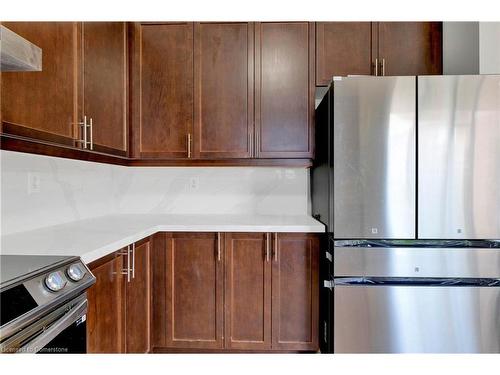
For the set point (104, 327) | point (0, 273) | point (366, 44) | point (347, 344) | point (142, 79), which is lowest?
point (347, 344)

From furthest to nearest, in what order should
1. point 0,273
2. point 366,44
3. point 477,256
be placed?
point 366,44, point 477,256, point 0,273

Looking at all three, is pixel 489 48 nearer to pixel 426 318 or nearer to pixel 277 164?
pixel 277 164

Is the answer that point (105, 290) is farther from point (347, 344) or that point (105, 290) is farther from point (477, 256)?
point (477, 256)

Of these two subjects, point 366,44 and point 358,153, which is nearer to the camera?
point 358,153

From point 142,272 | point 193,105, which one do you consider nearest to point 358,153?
point 193,105

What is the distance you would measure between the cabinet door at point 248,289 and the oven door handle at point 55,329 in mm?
→ 1001

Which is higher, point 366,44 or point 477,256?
point 366,44

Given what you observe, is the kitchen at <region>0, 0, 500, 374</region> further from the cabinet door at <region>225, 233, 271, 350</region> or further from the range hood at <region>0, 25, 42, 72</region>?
the range hood at <region>0, 25, 42, 72</region>

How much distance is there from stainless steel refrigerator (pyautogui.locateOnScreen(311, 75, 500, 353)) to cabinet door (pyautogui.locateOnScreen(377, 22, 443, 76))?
535 millimetres

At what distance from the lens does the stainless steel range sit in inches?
29.5

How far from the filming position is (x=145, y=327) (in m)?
1.80

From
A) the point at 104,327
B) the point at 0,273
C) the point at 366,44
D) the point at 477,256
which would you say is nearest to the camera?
the point at 0,273

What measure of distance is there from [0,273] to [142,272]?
92 centimetres

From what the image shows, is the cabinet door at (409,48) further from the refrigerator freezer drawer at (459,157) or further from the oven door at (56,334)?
the oven door at (56,334)
